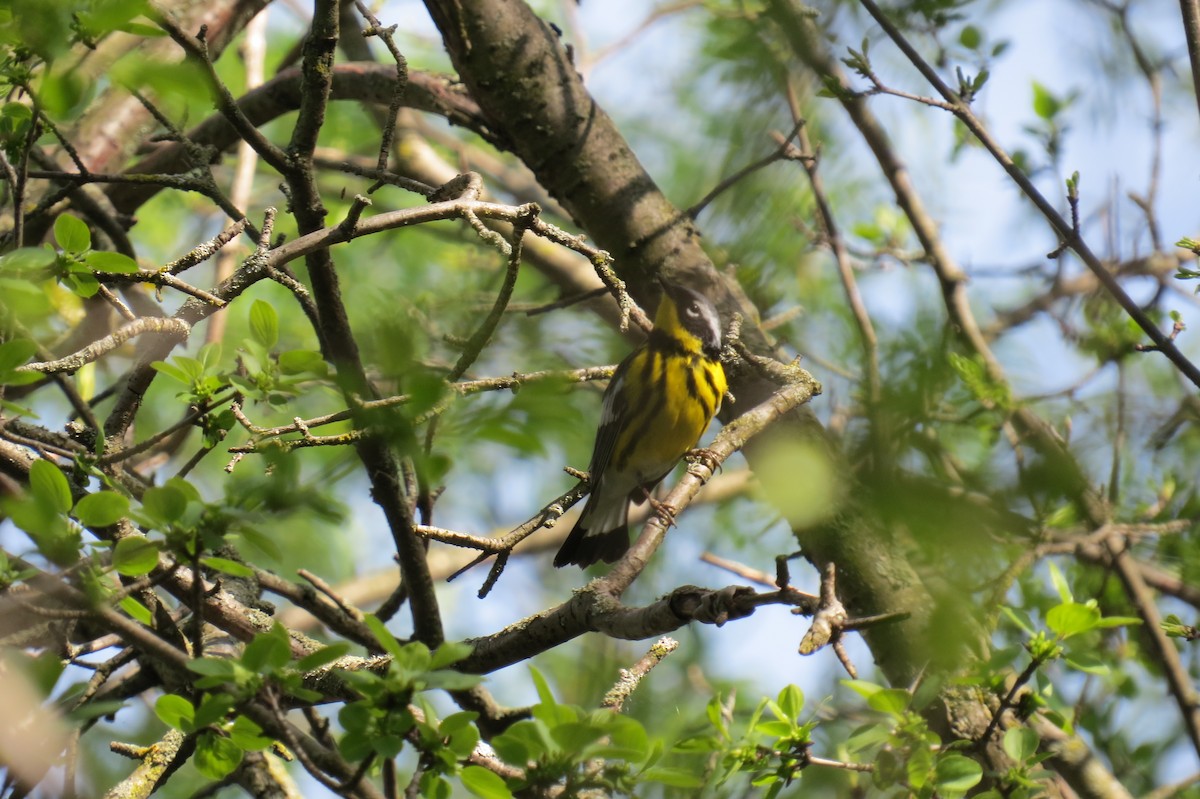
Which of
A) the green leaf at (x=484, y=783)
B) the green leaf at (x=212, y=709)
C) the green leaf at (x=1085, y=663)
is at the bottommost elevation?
the green leaf at (x=1085, y=663)

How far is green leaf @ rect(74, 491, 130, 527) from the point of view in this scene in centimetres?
162

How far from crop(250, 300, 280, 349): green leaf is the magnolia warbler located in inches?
106

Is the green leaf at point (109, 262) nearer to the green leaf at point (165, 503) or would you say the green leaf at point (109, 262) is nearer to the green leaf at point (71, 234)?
the green leaf at point (71, 234)

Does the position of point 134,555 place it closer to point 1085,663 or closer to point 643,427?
point 1085,663

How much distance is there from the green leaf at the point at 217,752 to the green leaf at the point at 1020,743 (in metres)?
1.67

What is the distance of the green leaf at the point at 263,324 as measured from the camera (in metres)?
2.21

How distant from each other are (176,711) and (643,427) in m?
3.75

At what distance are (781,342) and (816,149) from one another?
0.87 meters

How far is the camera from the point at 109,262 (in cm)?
202

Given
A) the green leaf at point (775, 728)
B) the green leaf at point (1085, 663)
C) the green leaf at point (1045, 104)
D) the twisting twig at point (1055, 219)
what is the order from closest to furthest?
the green leaf at point (775, 728)
the green leaf at point (1085, 663)
the twisting twig at point (1055, 219)
the green leaf at point (1045, 104)

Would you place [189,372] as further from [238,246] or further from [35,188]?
[238,246]

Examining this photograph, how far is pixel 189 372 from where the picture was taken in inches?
85.4

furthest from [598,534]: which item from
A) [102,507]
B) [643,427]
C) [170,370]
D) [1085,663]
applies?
[102,507]

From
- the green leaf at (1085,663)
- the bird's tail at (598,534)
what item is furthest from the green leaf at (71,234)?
the bird's tail at (598,534)
